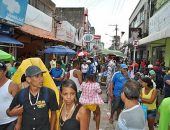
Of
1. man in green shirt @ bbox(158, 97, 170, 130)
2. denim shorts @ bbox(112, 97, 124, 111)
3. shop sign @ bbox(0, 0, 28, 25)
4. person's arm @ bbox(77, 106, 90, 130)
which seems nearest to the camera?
man in green shirt @ bbox(158, 97, 170, 130)

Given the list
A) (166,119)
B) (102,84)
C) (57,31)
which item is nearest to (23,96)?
(166,119)

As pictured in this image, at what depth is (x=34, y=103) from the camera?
14.0ft

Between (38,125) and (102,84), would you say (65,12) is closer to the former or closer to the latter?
(102,84)

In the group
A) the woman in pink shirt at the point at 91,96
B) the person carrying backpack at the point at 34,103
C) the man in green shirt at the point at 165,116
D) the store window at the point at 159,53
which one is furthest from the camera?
the store window at the point at 159,53

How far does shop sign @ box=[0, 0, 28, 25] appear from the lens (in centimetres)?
1277

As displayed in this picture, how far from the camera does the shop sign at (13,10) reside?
12.8 meters

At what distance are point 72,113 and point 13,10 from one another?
34.9 feet

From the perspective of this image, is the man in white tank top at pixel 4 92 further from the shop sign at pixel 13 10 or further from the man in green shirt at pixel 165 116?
the shop sign at pixel 13 10

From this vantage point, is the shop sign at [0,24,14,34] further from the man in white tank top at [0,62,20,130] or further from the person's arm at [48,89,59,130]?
the person's arm at [48,89,59,130]

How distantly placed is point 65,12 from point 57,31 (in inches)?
1318

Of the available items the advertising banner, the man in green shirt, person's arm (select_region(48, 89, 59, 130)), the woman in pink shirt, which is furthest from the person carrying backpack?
the advertising banner

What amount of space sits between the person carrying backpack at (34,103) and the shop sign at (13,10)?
28.3ft

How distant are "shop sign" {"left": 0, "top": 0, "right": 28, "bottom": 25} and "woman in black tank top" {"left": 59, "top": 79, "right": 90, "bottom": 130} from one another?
9.03 metres

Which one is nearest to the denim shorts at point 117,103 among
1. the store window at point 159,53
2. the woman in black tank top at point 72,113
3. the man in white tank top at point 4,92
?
the man in white tank top at point 4,92
